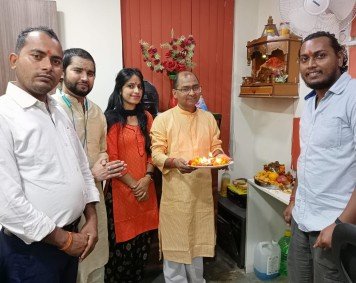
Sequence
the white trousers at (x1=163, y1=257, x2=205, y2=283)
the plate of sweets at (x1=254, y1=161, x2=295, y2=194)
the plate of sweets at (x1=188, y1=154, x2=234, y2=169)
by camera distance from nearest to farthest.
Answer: the plate of sweets at (x1=188, y1=154, x2=234, y2=169), the white trousers at (x1=163, y1=257, x2=205, y2=283), the plate of sweets at (x1=254, y1=161, x2=295, y2=194)

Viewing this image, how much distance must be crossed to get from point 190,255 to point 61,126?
1.29 meters

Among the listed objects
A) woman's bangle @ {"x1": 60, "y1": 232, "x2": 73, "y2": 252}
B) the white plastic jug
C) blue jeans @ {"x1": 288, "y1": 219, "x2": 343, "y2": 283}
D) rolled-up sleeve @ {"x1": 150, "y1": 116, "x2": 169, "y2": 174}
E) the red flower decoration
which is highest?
the red flower decoration

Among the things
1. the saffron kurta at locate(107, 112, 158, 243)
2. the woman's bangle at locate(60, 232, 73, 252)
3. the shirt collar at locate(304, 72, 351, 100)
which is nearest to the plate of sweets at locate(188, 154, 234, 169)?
the saffron kurta at locate(107, 112, 158, 243)

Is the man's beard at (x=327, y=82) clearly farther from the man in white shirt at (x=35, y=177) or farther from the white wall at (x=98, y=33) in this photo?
the white wall at (x=98, y=33)

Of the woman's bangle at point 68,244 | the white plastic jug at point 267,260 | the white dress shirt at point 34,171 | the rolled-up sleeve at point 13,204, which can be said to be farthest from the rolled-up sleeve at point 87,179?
the white plastic jug at point 267,260

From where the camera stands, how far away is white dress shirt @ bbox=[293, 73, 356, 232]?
1.17 m

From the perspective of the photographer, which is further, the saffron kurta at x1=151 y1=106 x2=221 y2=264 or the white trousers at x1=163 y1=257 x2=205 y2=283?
the white trousers at x1=163 y1=257 x2=205 y2=283

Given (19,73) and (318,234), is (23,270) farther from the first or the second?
(318,234)

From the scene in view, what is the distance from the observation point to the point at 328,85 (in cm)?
128

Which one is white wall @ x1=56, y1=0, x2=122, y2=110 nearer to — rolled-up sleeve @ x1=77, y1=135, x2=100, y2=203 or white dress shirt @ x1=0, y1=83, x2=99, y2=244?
rolled-up sleeve @ x1=77, y1=135, x2=100, y2=203

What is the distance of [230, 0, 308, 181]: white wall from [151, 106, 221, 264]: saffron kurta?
1.01 metres

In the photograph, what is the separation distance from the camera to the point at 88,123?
169 centimetres

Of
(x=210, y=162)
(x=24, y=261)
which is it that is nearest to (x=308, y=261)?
(x=210, y=162)

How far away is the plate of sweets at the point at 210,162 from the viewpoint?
1747mm
